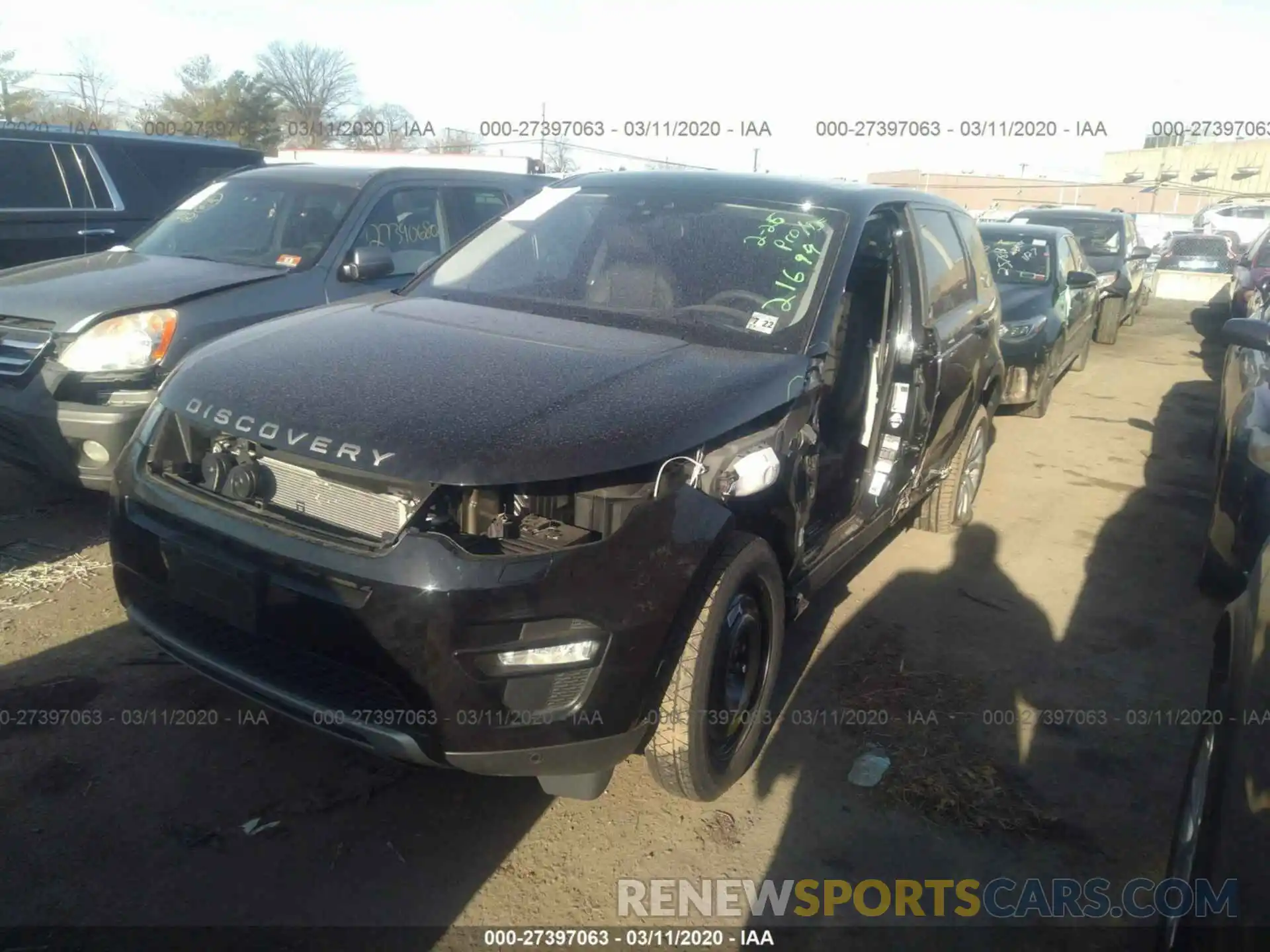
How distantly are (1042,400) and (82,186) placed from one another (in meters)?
8.29

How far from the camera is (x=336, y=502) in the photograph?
2.41 m

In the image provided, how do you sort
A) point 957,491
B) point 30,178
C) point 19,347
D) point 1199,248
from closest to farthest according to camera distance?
point 19,347
point 957,491
point 30,178
point 1199,248

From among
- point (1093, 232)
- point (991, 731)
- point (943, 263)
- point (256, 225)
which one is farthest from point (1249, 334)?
point (1093, 232)

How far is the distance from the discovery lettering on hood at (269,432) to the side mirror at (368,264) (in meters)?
2.31

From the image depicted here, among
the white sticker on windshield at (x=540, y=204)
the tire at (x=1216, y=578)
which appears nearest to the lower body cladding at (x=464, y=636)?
the white sticker on windshield at (x=540, y=204)

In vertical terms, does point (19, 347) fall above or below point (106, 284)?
below

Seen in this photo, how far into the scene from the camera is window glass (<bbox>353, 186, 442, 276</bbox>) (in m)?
5.45

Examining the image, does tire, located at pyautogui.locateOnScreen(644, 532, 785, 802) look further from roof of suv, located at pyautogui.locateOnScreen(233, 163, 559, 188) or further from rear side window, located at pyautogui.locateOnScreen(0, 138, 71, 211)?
rear side window, located at pyautogui.locateOnScreen(0, 138, 71, 211)

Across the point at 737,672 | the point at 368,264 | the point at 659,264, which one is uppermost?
the point at 659,264

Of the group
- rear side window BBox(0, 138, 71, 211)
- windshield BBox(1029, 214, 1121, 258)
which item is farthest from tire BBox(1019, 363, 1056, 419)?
rear side window BBox(0, 138, 71, 211)

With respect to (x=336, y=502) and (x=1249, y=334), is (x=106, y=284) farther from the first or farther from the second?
(x=1249, y=334)

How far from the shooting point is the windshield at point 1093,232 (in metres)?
12.4

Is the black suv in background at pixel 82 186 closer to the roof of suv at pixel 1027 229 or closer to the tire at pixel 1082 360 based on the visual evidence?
the roof of suv at pixel 1027 229

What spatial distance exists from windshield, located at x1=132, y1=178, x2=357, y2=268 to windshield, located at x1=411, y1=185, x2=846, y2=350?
5.85 ft
